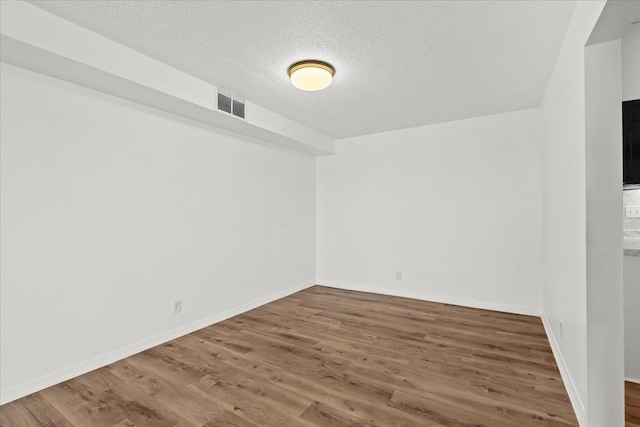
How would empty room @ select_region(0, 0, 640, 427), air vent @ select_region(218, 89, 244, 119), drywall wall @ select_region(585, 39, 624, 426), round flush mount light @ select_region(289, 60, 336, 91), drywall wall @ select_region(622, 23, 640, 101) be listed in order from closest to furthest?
drywall wall @ select_region(585, 39, 624, 426)
empty room @ select_region(0, 0, 640, 427)
drywall wall @ select_region(622, 23, 640, 101)
round flush mount light @ select_region(289, 60, 336, 91)
air vent @ select_region(218, 89, 244, 119)

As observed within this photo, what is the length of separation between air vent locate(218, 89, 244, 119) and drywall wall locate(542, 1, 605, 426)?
285 centimetres

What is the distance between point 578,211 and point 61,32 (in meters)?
3.49

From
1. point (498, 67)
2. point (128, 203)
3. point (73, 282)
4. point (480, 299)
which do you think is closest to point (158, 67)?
point (128, 203)

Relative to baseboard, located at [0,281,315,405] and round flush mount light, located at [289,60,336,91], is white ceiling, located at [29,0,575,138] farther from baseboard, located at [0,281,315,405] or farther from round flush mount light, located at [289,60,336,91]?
baseboard, located at [0,281,315,405]

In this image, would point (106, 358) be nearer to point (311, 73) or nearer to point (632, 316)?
point (311, 73)

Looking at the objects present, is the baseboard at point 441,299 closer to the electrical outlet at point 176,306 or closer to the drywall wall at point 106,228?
the drywall wall at point 106,228

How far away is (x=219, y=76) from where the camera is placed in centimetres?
279

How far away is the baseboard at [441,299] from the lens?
12.1 ft

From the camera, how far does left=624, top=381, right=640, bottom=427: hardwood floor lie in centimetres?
175

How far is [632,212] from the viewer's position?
2492 mm

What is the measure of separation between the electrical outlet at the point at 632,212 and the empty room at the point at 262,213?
2 cm

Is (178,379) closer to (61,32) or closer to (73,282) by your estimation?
(73,282)

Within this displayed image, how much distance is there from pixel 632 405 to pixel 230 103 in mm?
3997

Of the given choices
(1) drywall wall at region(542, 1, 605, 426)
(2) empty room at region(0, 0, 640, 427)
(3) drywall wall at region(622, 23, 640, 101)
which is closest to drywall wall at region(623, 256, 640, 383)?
(2) empty room at region(0, 0, 640, 427)
